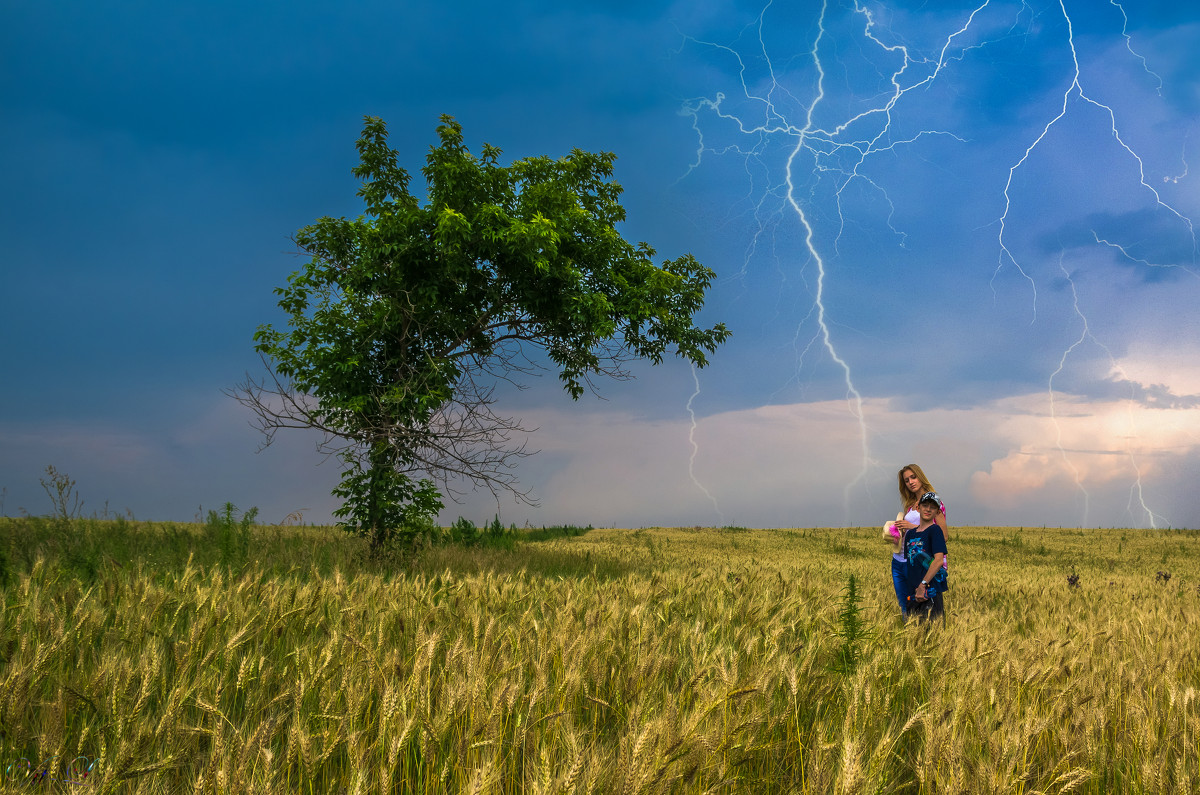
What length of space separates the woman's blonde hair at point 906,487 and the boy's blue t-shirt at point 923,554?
0.56 metres

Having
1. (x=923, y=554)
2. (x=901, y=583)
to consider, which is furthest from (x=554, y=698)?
(x=901, y=583)

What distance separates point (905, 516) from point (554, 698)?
5.89 m

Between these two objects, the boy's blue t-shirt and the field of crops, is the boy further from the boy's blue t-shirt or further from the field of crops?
the field of crops

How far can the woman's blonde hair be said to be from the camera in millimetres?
7531

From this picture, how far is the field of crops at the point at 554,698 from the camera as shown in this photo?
6.89 feet

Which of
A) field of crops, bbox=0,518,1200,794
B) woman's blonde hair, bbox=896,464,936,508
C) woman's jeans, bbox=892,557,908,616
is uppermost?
woman's blonde hair, bbox=896,464,936,508

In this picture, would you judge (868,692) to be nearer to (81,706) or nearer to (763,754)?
(763,754)

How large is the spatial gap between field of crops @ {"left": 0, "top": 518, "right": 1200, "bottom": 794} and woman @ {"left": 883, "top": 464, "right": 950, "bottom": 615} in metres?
1.63

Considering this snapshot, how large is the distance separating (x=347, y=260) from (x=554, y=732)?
12909 mm

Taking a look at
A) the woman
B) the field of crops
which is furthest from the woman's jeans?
the field of crops

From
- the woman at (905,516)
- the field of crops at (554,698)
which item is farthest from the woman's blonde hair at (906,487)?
the field of crops at (554,698)

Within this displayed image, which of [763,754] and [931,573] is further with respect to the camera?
[931,573]

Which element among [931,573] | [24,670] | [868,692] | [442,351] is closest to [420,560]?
[442,351]

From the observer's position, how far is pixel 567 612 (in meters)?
4.46
